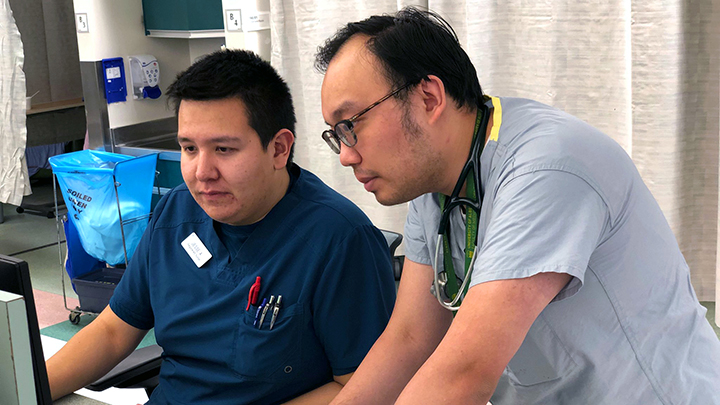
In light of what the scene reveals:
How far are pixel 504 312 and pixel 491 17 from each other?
2090mm

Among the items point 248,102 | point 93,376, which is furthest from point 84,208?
point 248,102

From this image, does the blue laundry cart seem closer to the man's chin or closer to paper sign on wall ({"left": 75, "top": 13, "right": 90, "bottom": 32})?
paper sign on wall ({"left": 75, "top": 13, "right": 90, "bottom": 32})

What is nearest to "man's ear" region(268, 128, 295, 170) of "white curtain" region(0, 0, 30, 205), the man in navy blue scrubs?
the man in navy blue scrubs

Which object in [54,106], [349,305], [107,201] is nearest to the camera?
[349,305]

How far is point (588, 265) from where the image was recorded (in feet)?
3.18

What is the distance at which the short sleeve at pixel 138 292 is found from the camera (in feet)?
5.31

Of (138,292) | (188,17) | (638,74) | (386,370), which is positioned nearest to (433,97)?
(386,370)

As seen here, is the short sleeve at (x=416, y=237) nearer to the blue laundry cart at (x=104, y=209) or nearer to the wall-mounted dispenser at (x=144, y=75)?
the blue laundry cart at (x=104, y=209)

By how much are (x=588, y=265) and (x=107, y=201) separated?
2.79 m

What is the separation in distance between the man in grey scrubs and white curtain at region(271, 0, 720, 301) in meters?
1.58

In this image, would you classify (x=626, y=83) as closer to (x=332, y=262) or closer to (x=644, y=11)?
(x=644, y=11)

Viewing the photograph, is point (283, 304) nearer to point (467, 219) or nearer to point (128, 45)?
point (467, 219)

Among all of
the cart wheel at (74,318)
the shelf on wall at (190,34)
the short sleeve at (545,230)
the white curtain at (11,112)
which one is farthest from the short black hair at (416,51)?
the white curtain at (11,112)

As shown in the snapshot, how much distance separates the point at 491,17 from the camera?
9.09 feet
